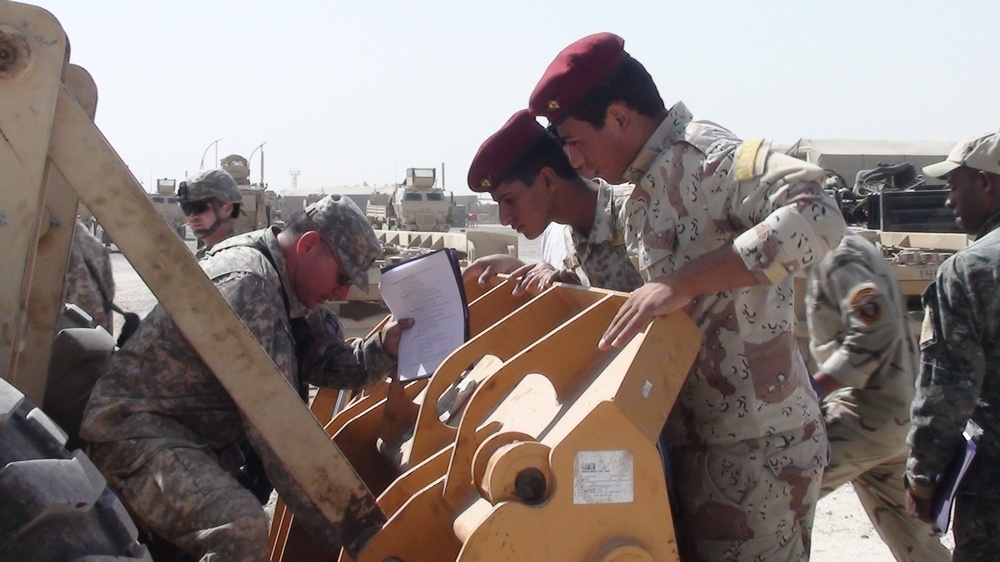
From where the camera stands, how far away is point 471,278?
3961mm

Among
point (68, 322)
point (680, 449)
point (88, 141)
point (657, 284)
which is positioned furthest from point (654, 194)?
point (68, 322)

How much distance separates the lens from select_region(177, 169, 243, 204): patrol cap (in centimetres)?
718

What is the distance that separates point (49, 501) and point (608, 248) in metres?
2.27

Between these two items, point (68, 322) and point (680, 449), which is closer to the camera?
point (680, 449)

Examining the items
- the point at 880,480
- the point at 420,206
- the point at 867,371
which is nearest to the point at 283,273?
the point at 867,371

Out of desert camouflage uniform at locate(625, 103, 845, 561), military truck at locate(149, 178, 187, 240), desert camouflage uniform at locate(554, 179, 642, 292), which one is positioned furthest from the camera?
military truck at locate(149, 178, 187, 240)

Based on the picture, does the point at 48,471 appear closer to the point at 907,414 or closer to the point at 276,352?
the point at 276,352

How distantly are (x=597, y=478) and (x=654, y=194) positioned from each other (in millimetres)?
873

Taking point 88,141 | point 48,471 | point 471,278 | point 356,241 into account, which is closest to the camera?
point 48,471

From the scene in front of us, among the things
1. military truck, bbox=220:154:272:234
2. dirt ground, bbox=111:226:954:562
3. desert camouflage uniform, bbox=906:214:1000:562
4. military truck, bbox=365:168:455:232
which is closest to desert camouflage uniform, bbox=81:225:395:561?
desert camouflage uniform, bbox=906:214:1000:562

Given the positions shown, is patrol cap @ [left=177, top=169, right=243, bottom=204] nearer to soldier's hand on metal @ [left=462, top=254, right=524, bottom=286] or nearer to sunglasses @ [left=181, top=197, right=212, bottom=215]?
sunglasses @ [left=181, top=197, right=212, bottom=215]

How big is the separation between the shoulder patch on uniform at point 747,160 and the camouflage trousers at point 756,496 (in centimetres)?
67

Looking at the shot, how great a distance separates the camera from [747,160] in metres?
2.53

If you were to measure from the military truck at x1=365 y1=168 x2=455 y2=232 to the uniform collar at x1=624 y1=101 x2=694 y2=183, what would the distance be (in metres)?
30.2
